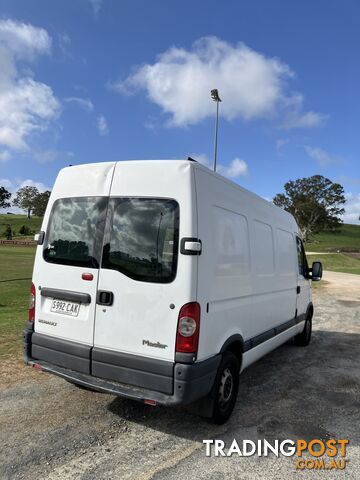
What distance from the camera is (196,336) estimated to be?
3.48m

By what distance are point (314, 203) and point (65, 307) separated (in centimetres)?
7674

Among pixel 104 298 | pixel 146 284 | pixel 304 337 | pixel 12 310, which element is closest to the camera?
pixel 146 284

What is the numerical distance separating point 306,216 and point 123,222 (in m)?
75.8

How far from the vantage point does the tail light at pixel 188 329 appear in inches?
136

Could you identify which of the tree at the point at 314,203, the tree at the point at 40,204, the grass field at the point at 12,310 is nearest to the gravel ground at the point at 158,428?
the grass field at the point at 12,310

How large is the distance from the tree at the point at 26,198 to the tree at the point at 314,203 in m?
80.9

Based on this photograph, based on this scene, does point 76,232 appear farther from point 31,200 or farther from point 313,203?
point 31,200

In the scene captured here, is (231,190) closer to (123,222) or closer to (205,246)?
(205,246)

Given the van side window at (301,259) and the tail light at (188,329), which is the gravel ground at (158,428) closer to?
the tail light at (188,329)

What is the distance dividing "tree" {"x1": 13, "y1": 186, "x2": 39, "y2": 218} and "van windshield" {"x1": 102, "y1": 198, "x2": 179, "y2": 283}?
421 ft

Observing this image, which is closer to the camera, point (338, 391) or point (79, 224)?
point (79, 224)

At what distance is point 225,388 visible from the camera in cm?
409

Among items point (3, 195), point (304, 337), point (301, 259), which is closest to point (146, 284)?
point (301, 259)

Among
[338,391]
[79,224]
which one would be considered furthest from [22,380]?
[338,391]
